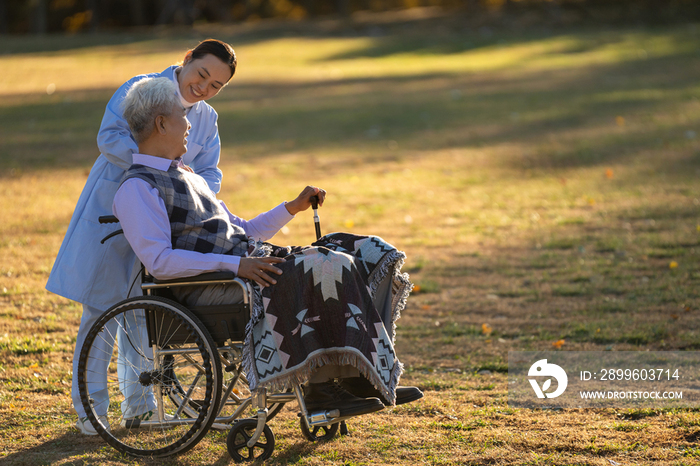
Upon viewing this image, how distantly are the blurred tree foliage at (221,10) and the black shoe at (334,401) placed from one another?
98.9 feet

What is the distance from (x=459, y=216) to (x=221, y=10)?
34552 mm

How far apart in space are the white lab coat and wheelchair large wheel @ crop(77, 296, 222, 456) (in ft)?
0.61

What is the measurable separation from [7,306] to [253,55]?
22255 mm

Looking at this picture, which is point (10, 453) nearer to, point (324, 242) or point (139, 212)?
point (139, 212)

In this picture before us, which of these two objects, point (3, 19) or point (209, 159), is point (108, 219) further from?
point (3, 19)

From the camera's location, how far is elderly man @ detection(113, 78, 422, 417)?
2.88m

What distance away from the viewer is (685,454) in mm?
3064

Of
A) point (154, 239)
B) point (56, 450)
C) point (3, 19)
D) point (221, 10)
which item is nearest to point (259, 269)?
point (154, 239)

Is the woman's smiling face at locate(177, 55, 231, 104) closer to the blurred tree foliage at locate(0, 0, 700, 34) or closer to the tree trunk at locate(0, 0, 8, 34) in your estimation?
the blurred tree foliage at locate(0, 0, 700, 34)

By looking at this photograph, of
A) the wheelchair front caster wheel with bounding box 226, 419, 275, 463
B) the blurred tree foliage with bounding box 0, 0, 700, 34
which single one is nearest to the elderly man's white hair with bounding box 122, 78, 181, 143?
the wheelchair front caster wheel with bounding box 226, 419, 275, 463

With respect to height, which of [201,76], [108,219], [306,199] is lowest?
[108,219]

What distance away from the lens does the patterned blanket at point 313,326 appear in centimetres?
288

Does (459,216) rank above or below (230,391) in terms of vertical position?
above

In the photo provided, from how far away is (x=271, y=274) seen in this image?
9.72 ft
